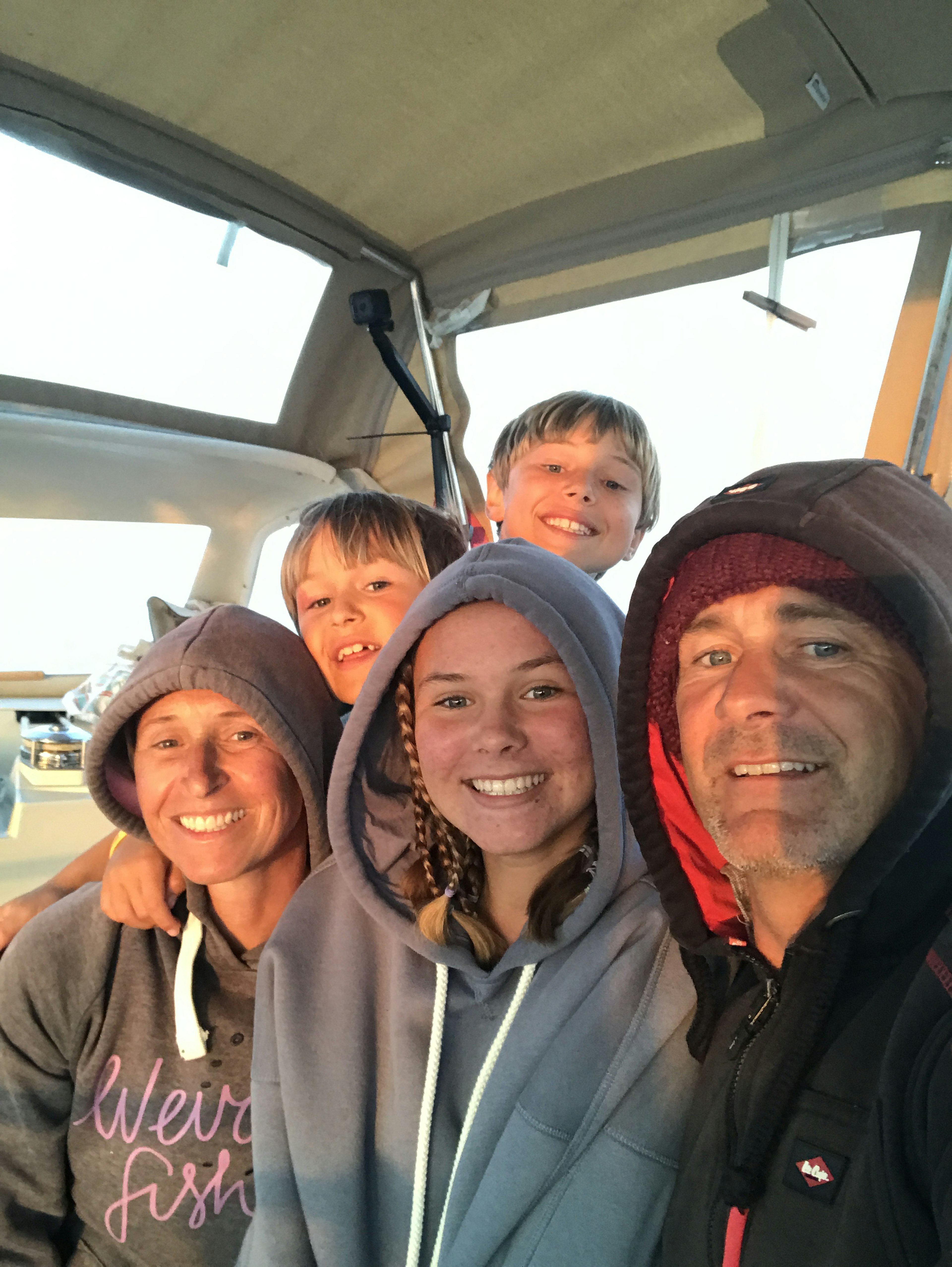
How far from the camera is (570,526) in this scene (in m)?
2.14

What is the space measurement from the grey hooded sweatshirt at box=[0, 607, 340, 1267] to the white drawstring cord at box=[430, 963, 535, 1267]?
14.1 inches

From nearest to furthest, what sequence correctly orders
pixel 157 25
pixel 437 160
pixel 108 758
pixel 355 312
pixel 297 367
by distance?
pixel 108 758 → pixel 157 25 → pixel 437 160 → pixel 355 312 → pixel 297 367

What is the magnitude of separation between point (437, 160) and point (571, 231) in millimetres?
515

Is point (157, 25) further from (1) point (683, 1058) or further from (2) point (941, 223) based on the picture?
(1) point (683, 1058)

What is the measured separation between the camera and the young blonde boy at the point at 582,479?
214cm

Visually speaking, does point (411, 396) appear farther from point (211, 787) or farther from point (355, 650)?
point (211, 787)

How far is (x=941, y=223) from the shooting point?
2.02 metres

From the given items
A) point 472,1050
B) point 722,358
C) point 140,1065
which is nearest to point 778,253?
→ point 722,358

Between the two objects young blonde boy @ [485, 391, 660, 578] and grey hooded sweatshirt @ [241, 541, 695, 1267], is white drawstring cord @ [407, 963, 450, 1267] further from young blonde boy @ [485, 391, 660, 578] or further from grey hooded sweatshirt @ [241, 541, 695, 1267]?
young blonde boy @ [485, 391, 660, 578]

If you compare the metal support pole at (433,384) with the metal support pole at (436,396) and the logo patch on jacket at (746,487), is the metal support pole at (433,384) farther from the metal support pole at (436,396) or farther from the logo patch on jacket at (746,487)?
the logo patch on jacket at (746,487)

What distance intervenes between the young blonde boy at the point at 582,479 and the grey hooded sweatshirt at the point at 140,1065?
3.48ft

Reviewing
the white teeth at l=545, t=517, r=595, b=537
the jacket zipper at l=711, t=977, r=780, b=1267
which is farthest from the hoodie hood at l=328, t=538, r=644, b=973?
the white teeth at l=545, t=517, r=595, b=537

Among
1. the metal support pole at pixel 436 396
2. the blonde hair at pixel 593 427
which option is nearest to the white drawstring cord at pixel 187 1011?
the blonde hair at pixel 593 427

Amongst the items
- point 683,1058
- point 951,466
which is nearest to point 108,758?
point 683,1058
